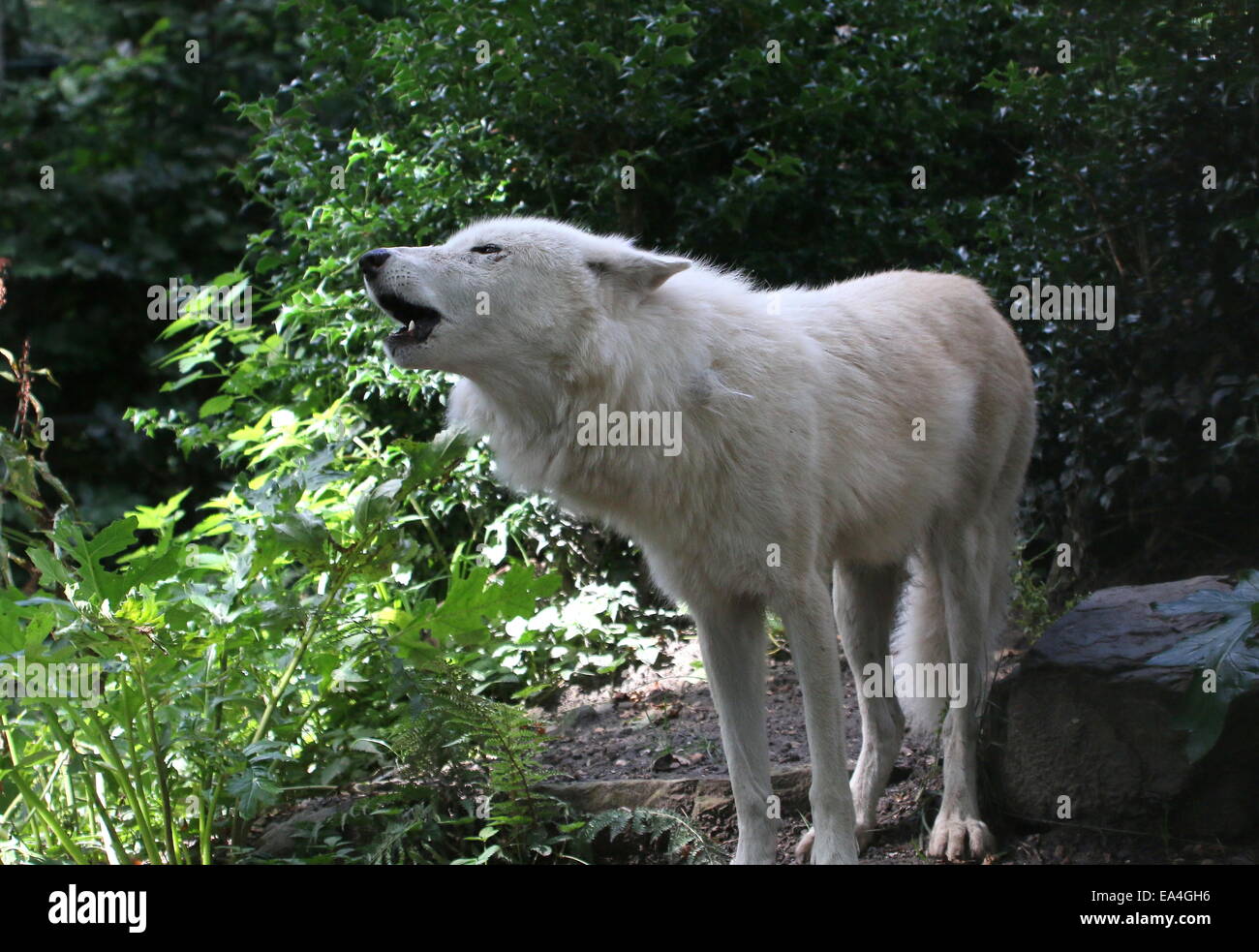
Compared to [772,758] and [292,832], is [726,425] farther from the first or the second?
[292,832]

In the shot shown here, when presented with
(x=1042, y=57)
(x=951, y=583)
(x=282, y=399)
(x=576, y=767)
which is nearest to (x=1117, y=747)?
(x=951, y=583)

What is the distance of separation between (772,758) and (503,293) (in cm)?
223

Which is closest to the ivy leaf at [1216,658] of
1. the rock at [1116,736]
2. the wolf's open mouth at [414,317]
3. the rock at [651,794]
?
the rock at [1116,736]

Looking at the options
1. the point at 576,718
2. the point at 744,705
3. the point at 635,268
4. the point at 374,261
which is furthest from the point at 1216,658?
the point at 576,718

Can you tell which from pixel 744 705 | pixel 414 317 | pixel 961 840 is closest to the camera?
pixel 414 317

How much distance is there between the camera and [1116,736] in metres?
3.89

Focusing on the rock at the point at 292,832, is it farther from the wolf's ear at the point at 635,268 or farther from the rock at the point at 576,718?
the wolf's ear at the point at 635,268

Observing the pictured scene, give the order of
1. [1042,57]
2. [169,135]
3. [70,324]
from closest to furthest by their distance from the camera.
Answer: [1042,57] < [70,324] < [169,135]

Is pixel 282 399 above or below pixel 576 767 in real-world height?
above

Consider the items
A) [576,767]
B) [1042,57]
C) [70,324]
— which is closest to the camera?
[576,767]

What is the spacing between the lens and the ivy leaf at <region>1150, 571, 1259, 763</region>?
3279mm

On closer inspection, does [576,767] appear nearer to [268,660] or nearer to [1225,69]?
[268,660]
